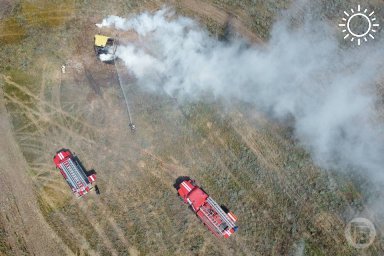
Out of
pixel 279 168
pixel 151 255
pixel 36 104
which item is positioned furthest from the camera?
pixel 36 104

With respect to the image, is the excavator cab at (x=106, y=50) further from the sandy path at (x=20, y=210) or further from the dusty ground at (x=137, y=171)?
the sandy path at (x=20, y=210)

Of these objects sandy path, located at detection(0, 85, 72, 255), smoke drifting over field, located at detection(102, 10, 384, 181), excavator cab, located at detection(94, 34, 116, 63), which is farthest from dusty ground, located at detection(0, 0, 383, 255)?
smoke drifting over field, located at detection(102, 10, 384, 181)

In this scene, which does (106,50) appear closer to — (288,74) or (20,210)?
(20,210)

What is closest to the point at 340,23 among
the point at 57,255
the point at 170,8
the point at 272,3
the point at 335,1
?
the point at 335,1

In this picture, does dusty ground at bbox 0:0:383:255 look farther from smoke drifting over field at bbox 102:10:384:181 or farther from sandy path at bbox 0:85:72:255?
smoke drifting over field at bbox 102:10:384:181

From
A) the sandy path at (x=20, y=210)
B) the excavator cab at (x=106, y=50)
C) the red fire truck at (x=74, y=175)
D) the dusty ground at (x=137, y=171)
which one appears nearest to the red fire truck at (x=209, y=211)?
the dusty ground at (x=137, y=171)

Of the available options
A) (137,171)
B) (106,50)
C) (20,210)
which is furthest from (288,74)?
(20,210)

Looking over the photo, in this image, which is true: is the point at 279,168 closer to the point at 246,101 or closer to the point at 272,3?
the point at 246,101
